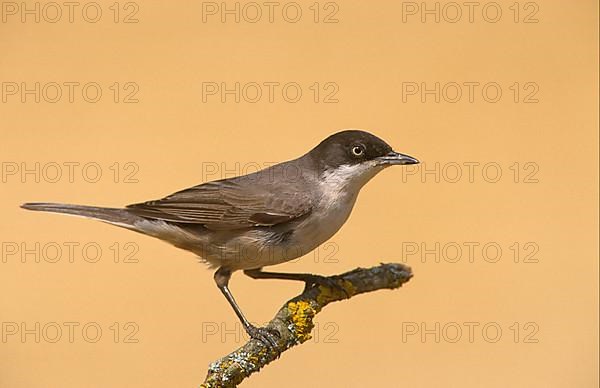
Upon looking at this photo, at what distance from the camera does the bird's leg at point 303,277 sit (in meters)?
3.27

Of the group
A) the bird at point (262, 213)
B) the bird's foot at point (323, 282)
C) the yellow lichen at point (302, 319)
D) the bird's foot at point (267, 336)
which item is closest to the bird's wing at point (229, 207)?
the bird at point (262, 213)

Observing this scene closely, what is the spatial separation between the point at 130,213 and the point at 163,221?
15 cm

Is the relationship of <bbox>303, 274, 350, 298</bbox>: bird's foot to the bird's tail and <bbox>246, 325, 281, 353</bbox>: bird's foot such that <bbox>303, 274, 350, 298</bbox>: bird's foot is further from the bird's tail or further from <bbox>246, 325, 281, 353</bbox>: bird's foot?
the bird's tail

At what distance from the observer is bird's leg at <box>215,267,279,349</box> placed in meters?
2.80

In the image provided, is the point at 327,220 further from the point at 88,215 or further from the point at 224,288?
the point at 88,215

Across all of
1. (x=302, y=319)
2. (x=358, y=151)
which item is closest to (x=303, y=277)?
(x=302, y=319)

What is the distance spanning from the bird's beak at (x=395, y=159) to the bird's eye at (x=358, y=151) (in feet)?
0.28

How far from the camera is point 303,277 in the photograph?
3436mm

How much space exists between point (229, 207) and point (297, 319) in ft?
2.23

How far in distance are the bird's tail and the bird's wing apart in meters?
0.04

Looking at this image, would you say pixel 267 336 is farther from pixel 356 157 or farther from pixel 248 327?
pixel 356 157

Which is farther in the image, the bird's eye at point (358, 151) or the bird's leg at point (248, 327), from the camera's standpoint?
the bird's eye at point (358, 151)

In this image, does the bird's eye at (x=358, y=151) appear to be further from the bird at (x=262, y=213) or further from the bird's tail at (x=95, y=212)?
the bird's tail at (x=95, y=212)

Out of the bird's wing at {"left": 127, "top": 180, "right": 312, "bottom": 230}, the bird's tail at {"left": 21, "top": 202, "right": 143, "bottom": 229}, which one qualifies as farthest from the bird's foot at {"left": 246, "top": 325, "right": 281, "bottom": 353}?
the bird's tail at {"left": 21, "top": 202, "right": 143, "bottom": 229}
